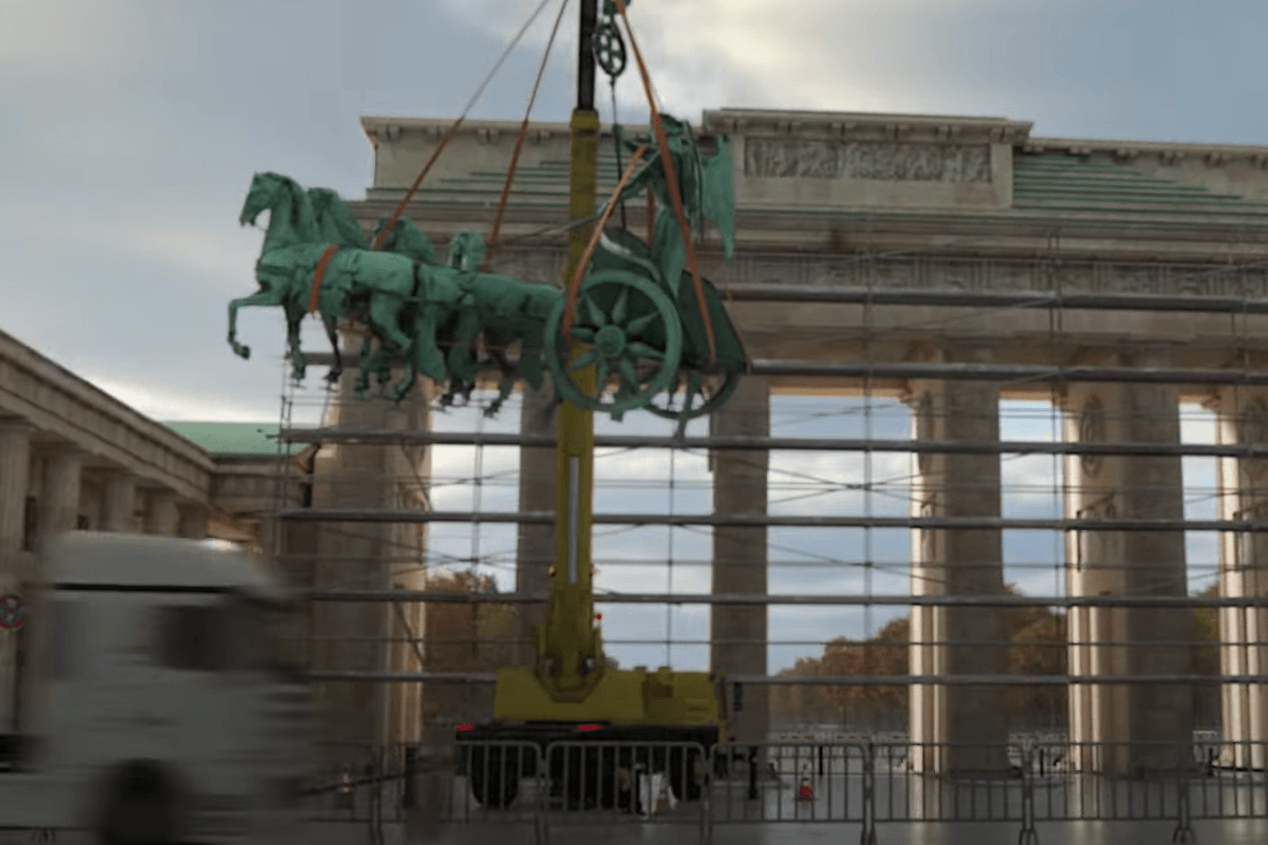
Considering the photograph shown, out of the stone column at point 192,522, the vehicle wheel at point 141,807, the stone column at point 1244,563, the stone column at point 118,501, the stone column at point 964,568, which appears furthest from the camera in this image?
the stone column at point 192,522

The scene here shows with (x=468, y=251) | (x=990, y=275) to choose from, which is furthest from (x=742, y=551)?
(x=468, y=251)

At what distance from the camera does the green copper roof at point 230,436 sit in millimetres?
46625

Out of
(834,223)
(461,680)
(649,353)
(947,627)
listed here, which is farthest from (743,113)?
(649,353)

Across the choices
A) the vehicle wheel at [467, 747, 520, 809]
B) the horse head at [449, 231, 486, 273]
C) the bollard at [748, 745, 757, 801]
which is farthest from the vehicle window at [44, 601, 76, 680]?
the bollard at [748, 745, 757, 801]

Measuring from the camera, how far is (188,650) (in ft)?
39.7

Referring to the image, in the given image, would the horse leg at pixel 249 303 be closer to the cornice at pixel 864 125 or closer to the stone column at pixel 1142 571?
the cornice at pixel 864 125

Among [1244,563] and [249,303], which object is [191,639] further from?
[1244,563]

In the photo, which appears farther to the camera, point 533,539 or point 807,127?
point 807,127

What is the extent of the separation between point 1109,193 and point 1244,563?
8.38 m

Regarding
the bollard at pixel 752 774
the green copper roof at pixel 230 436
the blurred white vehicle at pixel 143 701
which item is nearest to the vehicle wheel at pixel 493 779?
the bollard at pixel 752 774

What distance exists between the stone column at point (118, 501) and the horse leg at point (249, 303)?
1226 cm

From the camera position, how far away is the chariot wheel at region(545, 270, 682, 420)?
1855cm

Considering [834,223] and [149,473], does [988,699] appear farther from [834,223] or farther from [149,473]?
[149,473]

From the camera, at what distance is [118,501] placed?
104 feet
